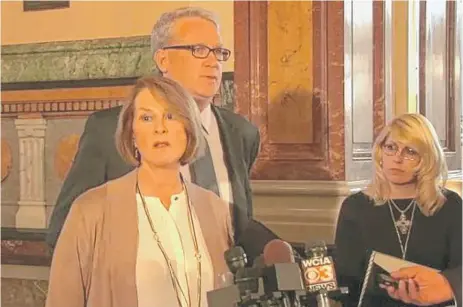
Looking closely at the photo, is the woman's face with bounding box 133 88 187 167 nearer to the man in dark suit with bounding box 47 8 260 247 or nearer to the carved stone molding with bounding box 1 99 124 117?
the man in dark suit with bounding box 47 8 260 247

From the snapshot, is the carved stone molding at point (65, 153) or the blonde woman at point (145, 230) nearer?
the blonde woman at point (145, 230)

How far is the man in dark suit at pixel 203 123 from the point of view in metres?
1.43

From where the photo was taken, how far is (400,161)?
1.63 metres

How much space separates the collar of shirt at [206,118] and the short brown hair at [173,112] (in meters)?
0.18

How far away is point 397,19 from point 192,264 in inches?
63.8

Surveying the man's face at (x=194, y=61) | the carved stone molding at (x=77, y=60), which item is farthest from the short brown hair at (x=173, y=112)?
the carved stone molding at (x=77, y=60)

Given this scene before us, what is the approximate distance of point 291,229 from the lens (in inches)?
90.6

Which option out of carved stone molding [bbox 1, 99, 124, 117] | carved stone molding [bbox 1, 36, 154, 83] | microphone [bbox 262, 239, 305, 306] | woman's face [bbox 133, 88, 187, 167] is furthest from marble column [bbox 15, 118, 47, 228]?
microphone [bbox 262, 239, 305, 306]

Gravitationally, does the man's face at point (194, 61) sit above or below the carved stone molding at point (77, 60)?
below

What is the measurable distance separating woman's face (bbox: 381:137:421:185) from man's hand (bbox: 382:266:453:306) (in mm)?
197

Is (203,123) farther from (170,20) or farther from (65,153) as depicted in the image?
(65,153)

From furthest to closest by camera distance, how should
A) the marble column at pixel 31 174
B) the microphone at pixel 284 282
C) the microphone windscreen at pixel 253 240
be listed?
1. the marble column at pixel 31 174
2. the microphone windscreen at pixel 253 240
3. the microphone at pixel 284 282

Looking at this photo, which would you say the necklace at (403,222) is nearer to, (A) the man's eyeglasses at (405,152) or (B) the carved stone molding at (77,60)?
(A) the man's eyeglasses at (405,152)

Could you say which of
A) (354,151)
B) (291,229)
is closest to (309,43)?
(354,151)
